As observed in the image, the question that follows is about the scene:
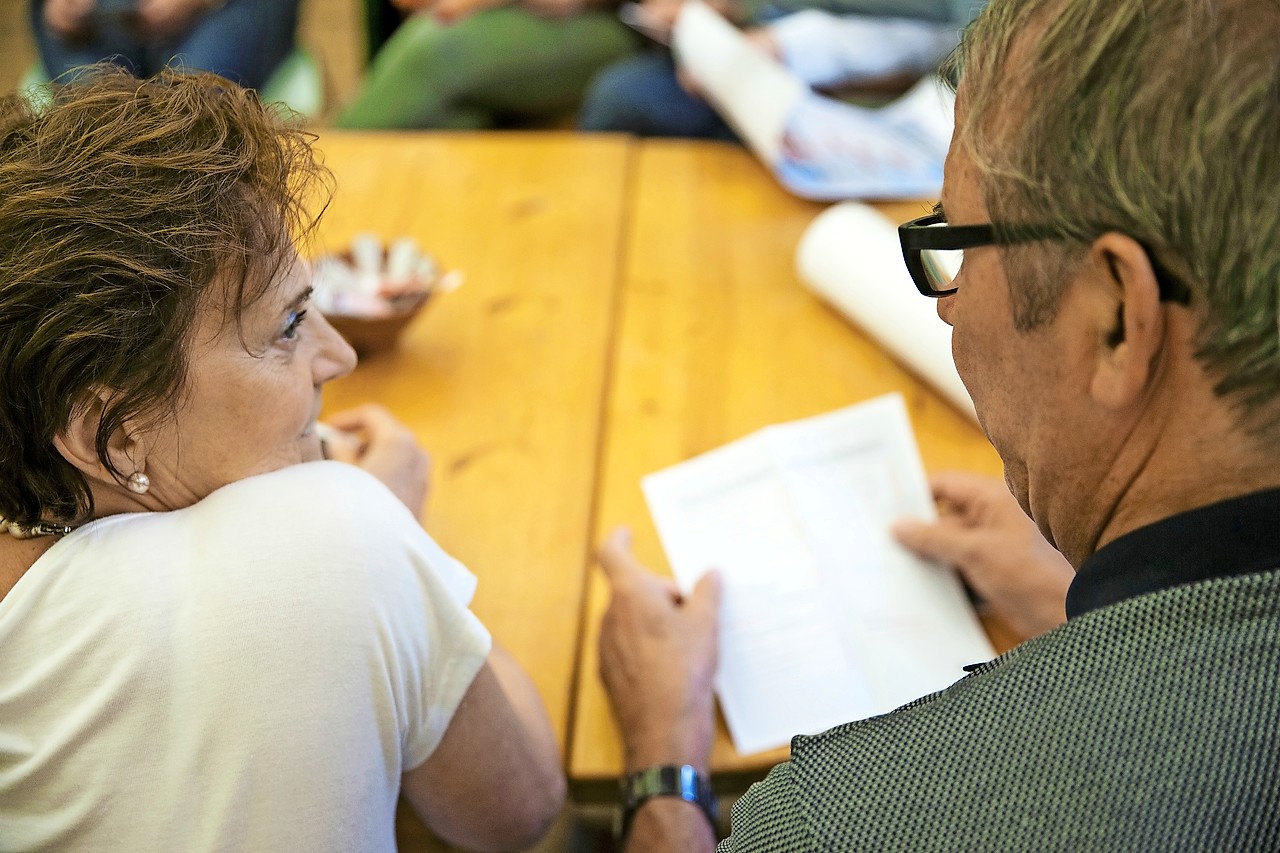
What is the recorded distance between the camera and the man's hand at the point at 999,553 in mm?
1071

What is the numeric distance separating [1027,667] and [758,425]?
2.32 feet

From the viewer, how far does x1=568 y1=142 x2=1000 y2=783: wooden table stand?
1178 mm

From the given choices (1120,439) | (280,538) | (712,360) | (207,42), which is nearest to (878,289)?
(712,360)

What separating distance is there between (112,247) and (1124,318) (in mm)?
597

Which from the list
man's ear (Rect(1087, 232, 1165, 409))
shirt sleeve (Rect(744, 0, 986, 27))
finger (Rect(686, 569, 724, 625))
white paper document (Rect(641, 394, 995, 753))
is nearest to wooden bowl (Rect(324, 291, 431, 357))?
white paper document (Rect(641, 394, 995, 753))

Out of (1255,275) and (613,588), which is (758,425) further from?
(1255,275)

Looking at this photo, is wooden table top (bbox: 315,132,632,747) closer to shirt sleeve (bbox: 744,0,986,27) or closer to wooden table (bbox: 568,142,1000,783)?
wooden table (bbox: 568,142,1000,783)

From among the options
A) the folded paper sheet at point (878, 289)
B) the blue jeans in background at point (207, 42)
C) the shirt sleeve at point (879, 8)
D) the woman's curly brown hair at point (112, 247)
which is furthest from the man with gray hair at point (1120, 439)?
the blue jeans in background at point (207, 42)

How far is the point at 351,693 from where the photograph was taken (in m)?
0.76

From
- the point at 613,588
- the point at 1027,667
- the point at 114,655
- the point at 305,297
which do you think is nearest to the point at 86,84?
the point at 305,297

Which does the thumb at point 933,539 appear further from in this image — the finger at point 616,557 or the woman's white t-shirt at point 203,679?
the woman's white t-shirt at point 203,679

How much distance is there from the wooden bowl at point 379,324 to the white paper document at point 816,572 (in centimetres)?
37

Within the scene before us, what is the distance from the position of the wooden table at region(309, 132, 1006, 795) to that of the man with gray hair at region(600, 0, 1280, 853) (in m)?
0.41

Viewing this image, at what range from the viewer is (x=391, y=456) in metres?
1.12
